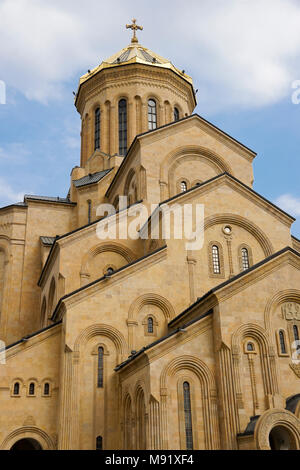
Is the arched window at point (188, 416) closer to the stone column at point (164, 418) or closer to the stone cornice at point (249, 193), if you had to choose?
the stone column at point (164, 418)

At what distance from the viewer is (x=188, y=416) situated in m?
18.6

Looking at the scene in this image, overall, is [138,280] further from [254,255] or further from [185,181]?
[185,181]

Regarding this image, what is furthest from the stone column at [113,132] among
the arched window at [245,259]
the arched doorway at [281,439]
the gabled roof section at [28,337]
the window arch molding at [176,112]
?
the arched doorway at [281,439]

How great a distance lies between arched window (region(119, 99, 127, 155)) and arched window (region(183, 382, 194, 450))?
80.4 ft

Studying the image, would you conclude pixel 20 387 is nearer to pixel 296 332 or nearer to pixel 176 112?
pixel 296 332

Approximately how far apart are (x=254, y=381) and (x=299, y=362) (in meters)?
2.04

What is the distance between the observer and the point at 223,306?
20.0m

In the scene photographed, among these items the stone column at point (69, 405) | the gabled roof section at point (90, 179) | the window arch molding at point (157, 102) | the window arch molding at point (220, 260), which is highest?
the window arch molding at point (157, 102)

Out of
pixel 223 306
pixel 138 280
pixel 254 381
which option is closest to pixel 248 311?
pixel 223 306

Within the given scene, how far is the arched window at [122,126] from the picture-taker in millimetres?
40625

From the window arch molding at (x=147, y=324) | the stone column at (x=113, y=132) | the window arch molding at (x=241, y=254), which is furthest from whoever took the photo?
the stone column at (x=113, y=132)

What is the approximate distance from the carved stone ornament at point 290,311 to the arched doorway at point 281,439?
4.30 metres

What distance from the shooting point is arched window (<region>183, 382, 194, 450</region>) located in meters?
18.3

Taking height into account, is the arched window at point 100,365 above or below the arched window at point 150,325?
below
